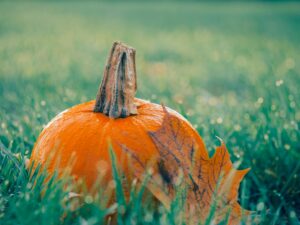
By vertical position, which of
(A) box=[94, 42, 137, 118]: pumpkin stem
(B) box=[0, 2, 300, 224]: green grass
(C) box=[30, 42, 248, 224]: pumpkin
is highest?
(A) box=[94, 42, 137, 118]: pumpkin stem

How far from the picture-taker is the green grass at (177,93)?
149 centimetres

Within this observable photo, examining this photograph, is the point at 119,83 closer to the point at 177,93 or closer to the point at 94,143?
the point at 94,143

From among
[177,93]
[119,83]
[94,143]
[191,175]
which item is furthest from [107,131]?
[177,93]

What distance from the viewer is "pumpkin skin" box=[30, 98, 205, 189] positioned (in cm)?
145

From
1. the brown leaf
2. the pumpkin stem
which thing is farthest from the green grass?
the pumpkin stem

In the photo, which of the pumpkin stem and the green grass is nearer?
the green grass

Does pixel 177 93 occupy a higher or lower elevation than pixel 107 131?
lower

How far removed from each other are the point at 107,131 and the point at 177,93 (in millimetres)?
2390

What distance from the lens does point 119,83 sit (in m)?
1.62

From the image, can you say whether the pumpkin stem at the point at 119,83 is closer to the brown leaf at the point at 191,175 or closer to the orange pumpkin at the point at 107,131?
the orange pumpkin at the point at 107,131

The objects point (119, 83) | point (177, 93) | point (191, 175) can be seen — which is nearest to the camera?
point (191, 175)

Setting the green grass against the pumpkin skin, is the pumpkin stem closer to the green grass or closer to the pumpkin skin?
the pumpkin skin

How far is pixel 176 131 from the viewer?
1.56 metres

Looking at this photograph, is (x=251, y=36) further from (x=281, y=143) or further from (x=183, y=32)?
(x=281, y=143)
